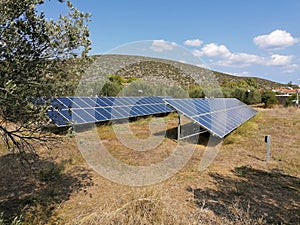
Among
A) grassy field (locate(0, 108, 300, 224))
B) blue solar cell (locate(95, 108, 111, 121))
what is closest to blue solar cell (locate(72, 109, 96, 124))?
blue solar cell (locate(95, 108, 111, 121))

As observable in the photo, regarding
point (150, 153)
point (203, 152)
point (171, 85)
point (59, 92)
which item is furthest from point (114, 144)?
point (171, 85)

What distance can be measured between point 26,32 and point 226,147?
9534 millimetres

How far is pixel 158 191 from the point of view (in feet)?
17.3

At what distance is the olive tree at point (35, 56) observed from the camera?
133 inches

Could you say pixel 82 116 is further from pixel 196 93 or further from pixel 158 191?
pixel 196 93

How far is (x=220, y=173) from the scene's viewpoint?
24.7 feet

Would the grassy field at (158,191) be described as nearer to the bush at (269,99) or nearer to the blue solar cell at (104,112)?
the blue solar cell at (104,112)

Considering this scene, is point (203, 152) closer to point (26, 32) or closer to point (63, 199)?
point (63, 199)

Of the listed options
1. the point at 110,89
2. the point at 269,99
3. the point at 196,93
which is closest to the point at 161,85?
the point at 196,93

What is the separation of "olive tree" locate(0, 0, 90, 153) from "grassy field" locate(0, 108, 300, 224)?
109 centimetres

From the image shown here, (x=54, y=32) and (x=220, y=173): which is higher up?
(x=54, y=32)

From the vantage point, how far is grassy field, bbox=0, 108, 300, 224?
4653mm

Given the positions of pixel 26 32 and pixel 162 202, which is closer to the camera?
pixel 26 32

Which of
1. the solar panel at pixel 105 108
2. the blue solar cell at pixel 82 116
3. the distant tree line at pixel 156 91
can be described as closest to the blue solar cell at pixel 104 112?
the solar panel at pixel 105 108
